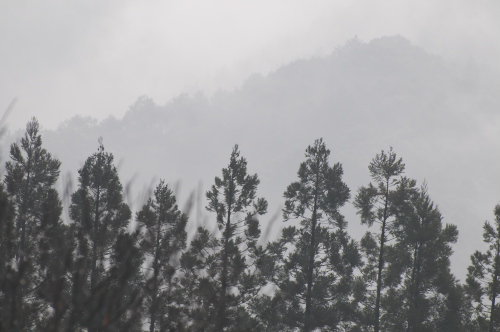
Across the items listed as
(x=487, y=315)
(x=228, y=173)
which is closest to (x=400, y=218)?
(x=487, y=315)

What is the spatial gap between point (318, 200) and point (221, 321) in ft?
76.6

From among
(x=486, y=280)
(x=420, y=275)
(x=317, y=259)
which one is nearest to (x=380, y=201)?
(x=420, y=275)

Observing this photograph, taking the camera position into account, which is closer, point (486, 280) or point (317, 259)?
point (486, 280)

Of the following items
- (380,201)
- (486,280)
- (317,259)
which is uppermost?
(380,201)

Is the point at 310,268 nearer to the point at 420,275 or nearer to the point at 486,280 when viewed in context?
the point at 420,275

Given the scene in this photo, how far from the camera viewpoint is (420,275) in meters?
25.0

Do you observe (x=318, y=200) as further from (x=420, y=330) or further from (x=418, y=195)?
(x=420, y=330)

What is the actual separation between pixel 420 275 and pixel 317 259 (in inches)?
212

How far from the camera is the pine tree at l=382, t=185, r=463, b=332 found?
24.5m

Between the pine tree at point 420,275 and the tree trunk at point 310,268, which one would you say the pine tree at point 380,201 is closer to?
the pine tree at point 420,275

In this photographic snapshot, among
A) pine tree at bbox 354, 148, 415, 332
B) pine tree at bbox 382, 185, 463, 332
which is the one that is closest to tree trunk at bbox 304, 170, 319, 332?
pine tree at bbox 354, 148, 415, 332

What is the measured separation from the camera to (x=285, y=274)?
26891mm

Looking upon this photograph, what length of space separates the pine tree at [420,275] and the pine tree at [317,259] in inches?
78.4

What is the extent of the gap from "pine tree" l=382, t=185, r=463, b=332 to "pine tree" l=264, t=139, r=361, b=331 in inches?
78.4
